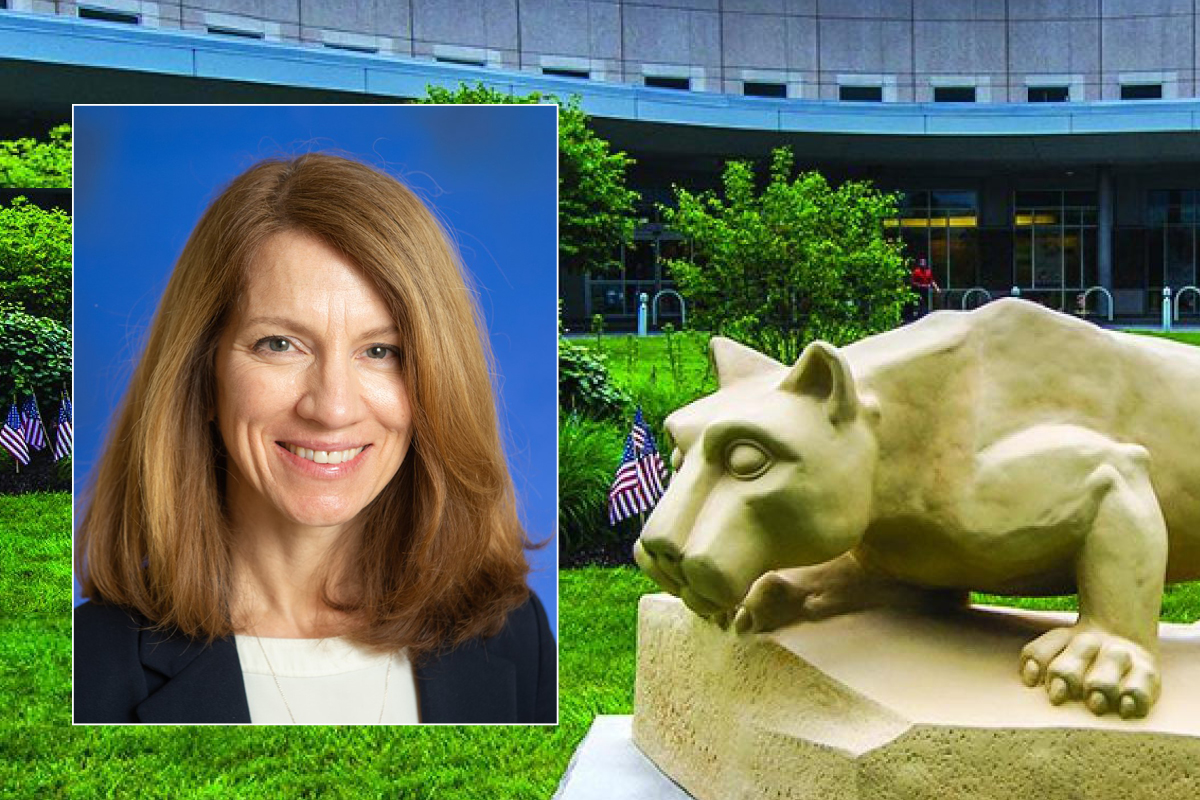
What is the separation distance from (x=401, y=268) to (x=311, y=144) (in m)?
0.77

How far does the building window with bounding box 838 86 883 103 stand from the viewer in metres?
31.8

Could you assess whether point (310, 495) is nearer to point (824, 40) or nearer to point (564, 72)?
point (564, 72)

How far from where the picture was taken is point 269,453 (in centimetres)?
550

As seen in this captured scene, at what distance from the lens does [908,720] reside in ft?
11.5

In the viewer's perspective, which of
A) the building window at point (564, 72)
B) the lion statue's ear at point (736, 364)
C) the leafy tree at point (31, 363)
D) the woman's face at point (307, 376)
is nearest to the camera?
the lion statue's ear at point (736, 364)

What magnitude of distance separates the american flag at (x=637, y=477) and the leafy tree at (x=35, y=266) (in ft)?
23.9

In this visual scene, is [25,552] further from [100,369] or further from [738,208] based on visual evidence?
[738,208]

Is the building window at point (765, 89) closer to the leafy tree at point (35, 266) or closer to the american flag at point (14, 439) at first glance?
the leafy tree at point (35, 266)

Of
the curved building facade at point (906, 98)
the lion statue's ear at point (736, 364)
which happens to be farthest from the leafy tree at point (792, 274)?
the curved building facade at point (906, 98)

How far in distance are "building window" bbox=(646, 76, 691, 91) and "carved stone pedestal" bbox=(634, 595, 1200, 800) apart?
27.4m

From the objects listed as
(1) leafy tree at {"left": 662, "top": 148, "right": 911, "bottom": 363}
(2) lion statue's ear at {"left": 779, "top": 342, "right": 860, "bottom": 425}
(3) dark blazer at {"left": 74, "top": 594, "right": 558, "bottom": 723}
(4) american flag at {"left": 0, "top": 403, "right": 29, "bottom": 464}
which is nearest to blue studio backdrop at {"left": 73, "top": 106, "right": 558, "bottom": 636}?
(3) dark blazer at {"left": 74, "top": 594, "right": 558, "bottom": 723}

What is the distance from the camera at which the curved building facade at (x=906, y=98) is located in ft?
85.8

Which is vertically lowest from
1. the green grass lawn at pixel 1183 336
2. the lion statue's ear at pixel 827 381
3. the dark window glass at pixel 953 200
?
the green grass lawn at pixel 1183 336

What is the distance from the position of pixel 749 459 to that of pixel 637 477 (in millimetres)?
6215
